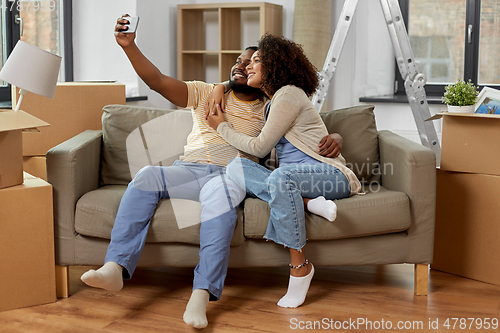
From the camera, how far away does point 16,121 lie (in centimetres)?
186

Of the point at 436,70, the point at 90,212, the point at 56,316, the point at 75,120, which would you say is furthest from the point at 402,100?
the point at 56,316

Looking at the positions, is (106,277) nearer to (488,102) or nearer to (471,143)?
(471,143)

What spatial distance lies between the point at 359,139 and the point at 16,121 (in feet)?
4.68

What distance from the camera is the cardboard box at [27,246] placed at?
6.14 ft

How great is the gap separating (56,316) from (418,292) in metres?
1.37

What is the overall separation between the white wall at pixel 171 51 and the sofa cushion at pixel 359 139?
149cm

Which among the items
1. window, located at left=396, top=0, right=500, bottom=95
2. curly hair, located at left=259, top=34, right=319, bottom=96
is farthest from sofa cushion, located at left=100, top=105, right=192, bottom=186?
window, located at left=396, top=0, right=500, bottom=95

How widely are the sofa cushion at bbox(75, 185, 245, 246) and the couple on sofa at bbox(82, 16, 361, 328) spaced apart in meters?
0.05

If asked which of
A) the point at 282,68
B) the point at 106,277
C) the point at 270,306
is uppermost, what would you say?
the point at 282,68

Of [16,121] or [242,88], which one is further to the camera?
[242,88]

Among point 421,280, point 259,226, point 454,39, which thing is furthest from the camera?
point 454,39

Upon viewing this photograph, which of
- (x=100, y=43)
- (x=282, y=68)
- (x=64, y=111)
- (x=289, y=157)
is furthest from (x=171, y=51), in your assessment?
(x=289, y=157)

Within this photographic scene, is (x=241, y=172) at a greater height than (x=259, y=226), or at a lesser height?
greater

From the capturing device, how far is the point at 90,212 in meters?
1.99
